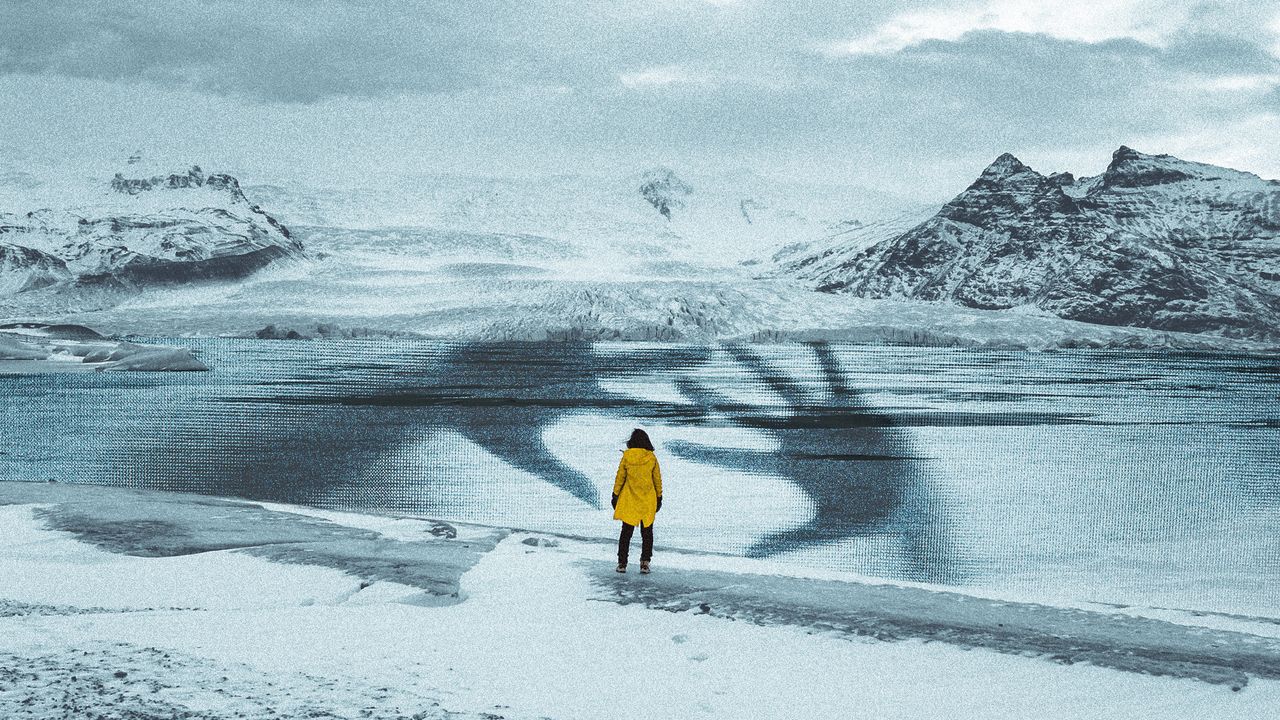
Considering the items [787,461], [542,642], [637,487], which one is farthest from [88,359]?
[542,642]

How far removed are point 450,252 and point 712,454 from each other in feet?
498

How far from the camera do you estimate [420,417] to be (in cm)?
4216

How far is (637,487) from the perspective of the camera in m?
11.1

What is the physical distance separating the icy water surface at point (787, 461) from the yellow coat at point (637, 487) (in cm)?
430

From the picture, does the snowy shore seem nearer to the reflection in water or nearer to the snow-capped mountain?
the reflection in water

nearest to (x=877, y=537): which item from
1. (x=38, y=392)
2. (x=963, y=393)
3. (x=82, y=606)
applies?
(x=82, y=606)

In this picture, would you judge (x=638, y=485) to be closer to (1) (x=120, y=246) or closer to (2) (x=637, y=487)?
(2) (x=637, y=487)

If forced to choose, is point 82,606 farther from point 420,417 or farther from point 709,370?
point 709,370

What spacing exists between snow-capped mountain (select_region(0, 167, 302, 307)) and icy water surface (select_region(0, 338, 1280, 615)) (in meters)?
130

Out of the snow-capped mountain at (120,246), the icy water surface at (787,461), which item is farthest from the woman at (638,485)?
the snow-capped mountain at (120,246)

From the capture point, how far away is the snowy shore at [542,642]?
722 centimetres

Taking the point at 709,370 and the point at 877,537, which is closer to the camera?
the point at 877,537

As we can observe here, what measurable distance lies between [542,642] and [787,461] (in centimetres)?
2094

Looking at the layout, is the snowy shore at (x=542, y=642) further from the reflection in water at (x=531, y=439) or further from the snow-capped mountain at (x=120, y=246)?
the snow-capped mountain at (x=120, y=246)
